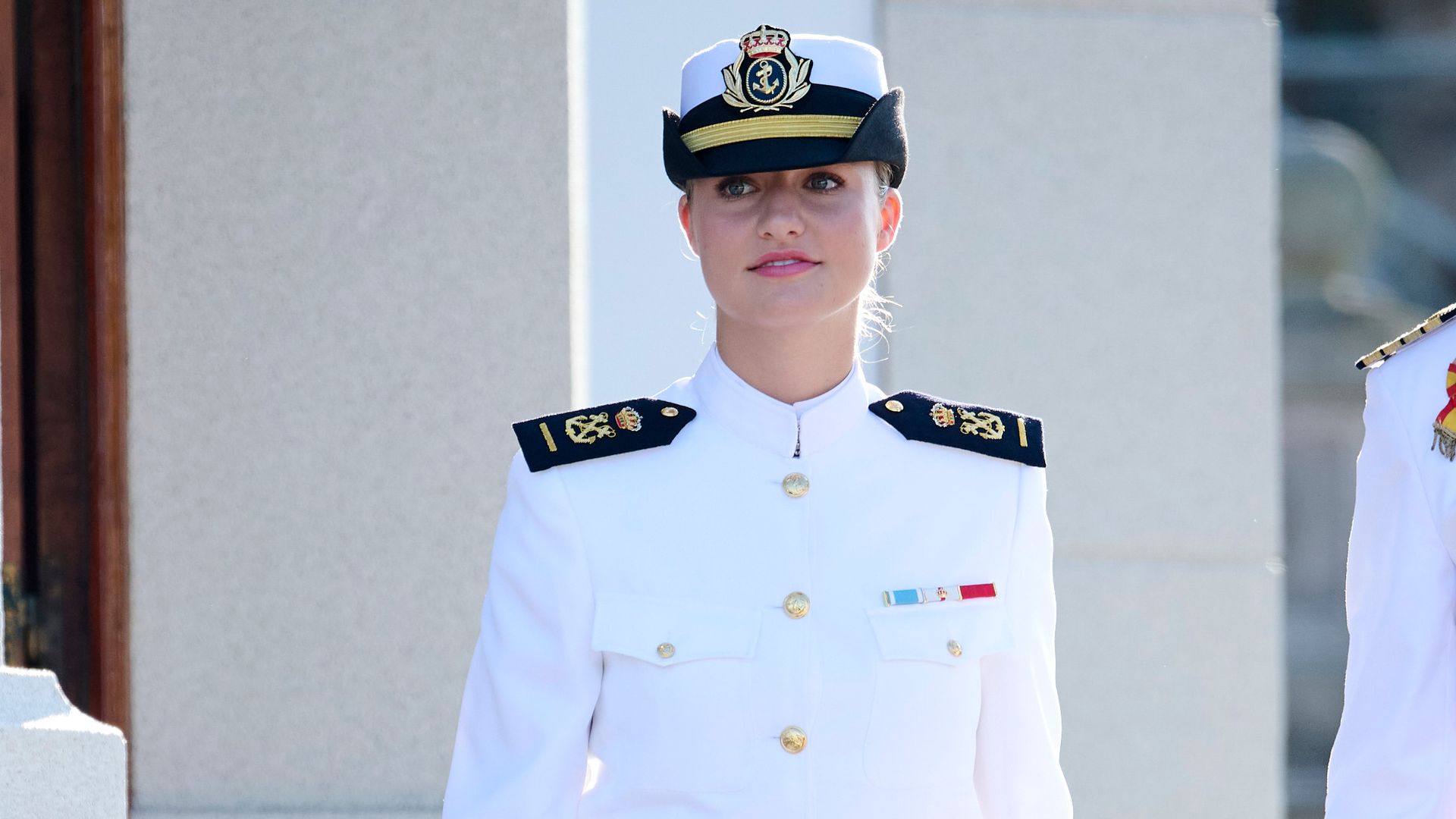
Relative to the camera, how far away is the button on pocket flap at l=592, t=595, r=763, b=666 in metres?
2.32

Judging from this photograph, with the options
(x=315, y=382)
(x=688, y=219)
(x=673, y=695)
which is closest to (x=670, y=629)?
(x=673, y=695)

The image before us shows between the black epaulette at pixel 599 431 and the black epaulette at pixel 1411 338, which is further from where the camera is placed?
the black epaulette at pixel 1411 338

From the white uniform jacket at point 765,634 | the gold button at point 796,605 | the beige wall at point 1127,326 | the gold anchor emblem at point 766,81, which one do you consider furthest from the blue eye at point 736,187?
the beige wall at point 1127,326

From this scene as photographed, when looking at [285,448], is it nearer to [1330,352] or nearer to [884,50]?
[884,50]

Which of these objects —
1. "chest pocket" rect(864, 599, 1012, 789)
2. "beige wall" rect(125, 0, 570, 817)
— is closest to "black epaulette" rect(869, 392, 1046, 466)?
"chest pocket" rect(864, 599, 1012, 789)

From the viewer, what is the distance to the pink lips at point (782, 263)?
236 centimetres

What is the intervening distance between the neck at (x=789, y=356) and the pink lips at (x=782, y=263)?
3.6 inches

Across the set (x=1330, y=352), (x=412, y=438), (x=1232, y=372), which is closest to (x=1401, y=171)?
(x=1330, y=352)

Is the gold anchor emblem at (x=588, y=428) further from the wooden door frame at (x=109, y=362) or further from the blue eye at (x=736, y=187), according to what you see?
the wooden door frame at (x=109, y=362)

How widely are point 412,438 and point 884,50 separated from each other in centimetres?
131

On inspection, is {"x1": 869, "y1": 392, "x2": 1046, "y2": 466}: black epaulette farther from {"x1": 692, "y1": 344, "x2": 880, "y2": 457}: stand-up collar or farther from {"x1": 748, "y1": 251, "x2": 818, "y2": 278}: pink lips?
{"x1": 748, "y1": 251, "x2": 818, "y2": 278}: pink lips

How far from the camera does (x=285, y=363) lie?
3672mm

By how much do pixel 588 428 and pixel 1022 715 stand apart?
611 mm

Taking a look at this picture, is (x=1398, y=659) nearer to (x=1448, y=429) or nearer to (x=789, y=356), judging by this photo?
(x=1448, y=429)
